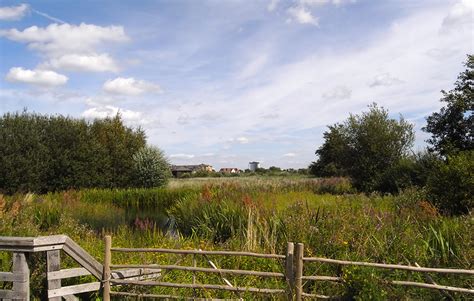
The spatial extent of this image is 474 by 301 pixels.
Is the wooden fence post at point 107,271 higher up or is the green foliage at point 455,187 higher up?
the green foliage at point 455,187


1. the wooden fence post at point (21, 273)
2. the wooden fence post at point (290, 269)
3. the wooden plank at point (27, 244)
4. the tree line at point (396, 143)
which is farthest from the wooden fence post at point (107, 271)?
the tree line at point (396, 143)

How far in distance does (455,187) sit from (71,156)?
21.7 meters

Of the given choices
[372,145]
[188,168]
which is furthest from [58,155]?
[188,168]

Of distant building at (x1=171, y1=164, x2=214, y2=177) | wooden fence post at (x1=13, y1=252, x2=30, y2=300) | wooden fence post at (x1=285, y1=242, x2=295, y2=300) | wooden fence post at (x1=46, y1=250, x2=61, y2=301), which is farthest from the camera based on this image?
distant building at (x1=171, y1=164, x2=214, y2=177)

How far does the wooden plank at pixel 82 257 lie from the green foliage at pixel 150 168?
24019mm

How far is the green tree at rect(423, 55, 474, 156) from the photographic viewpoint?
25.8m

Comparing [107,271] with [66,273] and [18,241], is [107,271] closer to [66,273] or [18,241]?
[66,273]

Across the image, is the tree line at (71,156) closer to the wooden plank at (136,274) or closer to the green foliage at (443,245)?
the wooden plank at (136,274)

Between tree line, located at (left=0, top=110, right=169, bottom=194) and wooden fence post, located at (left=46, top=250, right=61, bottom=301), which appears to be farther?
tree line, located at (left=0, top=110, right=169, bottom=194)

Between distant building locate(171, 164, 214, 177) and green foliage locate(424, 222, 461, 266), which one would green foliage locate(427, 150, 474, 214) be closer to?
green foliage locate(424, 222, 461, 266)

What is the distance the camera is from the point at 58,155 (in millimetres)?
27094

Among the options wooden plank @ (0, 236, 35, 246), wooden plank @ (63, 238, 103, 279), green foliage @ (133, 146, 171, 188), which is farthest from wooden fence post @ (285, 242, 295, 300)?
green foliage @ (133, 146, 171, 188)

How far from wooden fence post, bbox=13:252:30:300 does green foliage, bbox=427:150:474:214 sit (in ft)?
35.4

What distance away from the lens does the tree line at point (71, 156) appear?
25062mm
